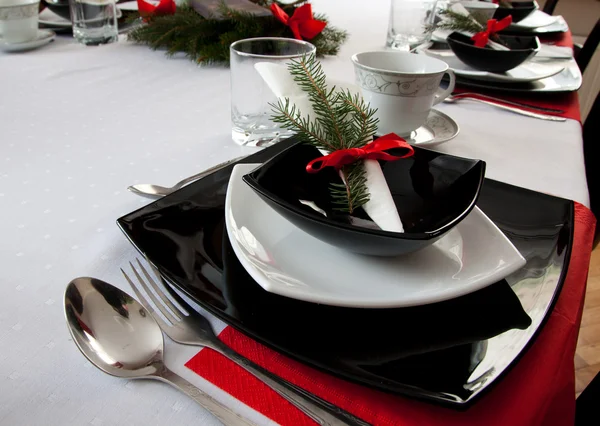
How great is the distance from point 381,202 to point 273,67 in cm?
20

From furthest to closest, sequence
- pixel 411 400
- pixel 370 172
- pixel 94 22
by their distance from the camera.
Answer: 1. pixel 94 22
2. pixel 370 172
3. pixel 411 400

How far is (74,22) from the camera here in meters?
0.92

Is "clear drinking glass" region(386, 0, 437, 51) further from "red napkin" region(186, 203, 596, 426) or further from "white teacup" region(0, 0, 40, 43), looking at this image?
"red napkin" region(186, 203, 596, 426)

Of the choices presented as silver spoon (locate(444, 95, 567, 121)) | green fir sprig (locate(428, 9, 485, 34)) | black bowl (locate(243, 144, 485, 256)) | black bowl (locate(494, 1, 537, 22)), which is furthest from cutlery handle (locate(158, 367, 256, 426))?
black bowl (locate(494, 1, 537, 22))

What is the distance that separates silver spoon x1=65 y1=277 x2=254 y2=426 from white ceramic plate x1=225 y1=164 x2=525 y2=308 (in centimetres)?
7

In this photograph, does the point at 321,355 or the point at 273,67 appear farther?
the point at 273,67

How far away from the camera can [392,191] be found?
0.40 metres

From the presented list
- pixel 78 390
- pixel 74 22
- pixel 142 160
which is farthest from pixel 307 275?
pixel 74 22

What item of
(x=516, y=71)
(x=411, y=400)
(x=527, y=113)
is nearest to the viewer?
(x=411, y=400)

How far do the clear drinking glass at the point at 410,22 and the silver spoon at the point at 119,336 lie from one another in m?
0.86

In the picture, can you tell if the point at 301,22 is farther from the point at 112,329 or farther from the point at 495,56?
the point at 112,329

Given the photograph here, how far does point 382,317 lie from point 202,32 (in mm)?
730

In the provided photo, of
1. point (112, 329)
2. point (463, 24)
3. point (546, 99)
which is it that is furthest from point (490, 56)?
point (112, 329)

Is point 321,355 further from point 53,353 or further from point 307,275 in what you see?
point 53,353
